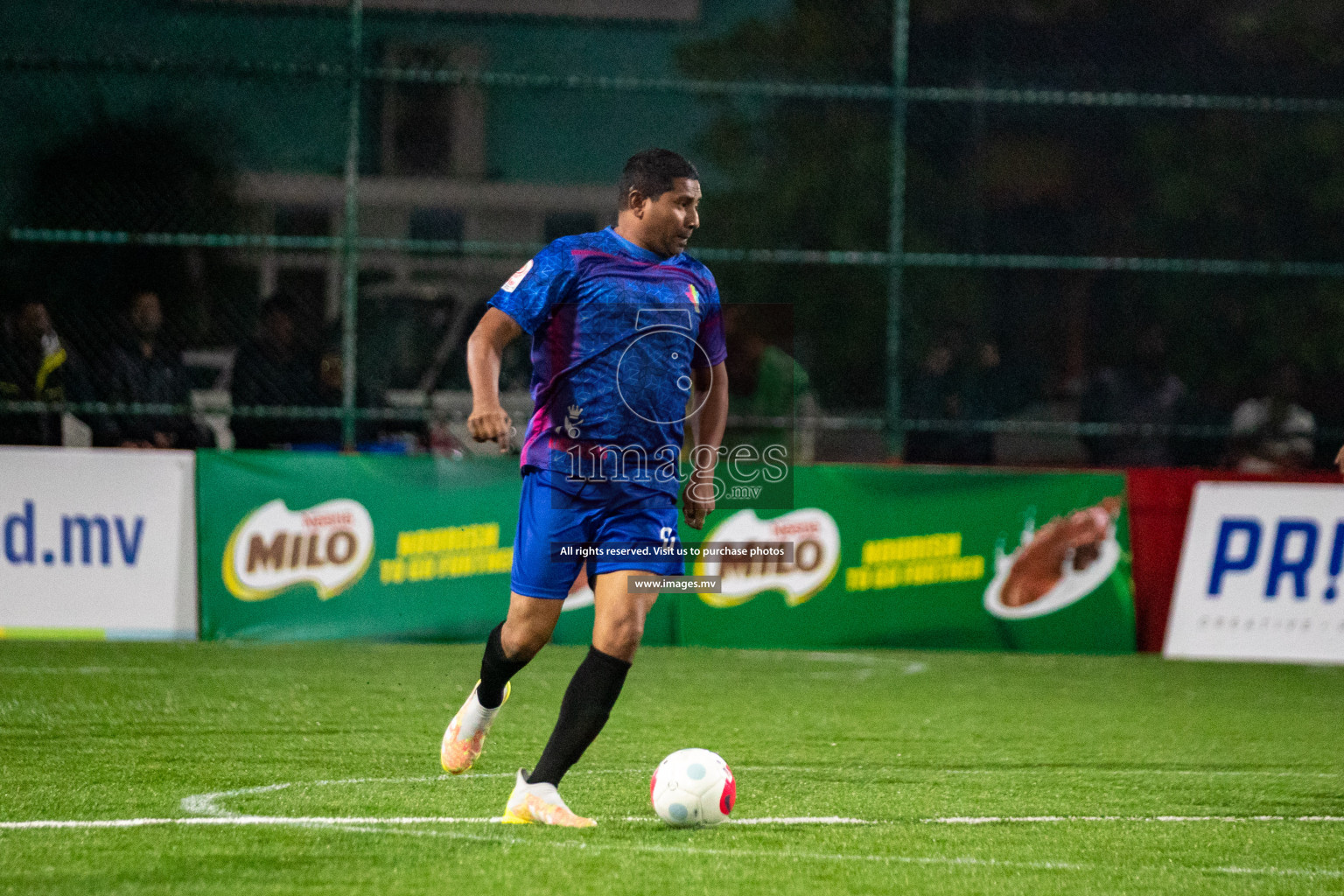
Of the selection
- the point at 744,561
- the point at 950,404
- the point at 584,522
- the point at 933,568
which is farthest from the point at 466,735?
the point at 950,404

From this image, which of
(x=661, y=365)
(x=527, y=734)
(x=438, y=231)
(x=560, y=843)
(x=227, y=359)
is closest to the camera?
(x=560, y=843)

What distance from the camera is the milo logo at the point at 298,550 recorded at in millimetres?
11414

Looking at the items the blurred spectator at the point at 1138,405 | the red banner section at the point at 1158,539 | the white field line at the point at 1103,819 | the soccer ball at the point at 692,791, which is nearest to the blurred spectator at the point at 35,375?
the red banner section at the point at 1158,539

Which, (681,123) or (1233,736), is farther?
(681,123)

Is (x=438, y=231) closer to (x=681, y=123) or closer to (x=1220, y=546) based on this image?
(x=681, y=123)

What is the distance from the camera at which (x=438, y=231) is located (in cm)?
1369

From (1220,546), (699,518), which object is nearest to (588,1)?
(1220,546)

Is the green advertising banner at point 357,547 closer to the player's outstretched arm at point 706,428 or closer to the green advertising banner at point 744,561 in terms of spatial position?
the green advertising banner at point 744,561

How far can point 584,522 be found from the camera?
5.67 metres

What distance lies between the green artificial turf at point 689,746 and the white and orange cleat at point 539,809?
8 cm

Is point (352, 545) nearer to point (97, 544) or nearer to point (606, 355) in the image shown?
point (97, 544)

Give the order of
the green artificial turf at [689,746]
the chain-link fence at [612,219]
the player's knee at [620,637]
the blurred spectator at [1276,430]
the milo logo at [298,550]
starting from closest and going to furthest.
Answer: the green artificial turf at [689,746]
the player's knee at [620,637]
the milo logo at [298,550]
the chain-link fence at [612,219]
the blurred spectator at [1276,430]

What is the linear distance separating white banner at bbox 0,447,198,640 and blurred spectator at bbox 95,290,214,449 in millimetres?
1105

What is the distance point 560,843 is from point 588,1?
9929mm
